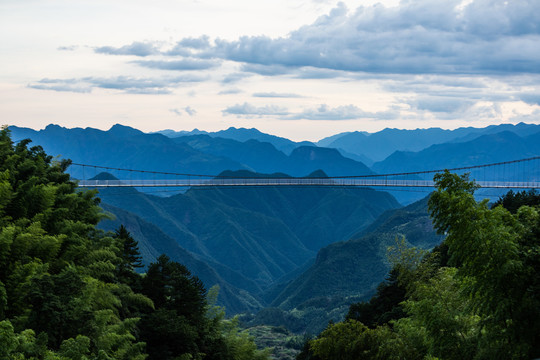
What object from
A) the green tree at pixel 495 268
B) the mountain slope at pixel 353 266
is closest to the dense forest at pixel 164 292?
the green tree at pixel 495 268

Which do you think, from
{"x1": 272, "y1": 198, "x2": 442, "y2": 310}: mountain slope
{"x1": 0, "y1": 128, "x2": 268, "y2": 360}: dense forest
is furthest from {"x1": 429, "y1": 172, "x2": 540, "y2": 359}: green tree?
{"x1": 272, "y1": 198, "x2": 442, "y2": 310}: mountain slope

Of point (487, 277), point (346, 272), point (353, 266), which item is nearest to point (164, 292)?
point (487, 277)

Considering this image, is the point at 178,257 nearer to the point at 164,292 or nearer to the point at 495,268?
the point at 164,292

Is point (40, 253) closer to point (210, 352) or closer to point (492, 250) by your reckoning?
point (492, 250)

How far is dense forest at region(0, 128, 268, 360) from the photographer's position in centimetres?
1611

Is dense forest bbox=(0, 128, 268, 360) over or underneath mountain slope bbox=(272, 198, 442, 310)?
over

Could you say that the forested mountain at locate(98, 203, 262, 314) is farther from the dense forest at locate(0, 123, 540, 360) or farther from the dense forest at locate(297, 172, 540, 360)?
the dense forest at locate(297, 172, 540, 360)

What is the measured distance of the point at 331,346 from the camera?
29.1m

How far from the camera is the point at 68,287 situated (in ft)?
55.6

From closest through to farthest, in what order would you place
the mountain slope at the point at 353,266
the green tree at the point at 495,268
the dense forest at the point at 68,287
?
1. the green tree at the point at 495,268
2. the dense forest at the point at 68,287
3. the mountain slope at the point at 353,266

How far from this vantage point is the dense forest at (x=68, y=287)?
52.9 ft

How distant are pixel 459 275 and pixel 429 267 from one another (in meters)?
17.9

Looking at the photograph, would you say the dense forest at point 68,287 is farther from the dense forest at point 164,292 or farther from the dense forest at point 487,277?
the dense forest at point 487,277

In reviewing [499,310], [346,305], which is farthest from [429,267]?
[346,305]
